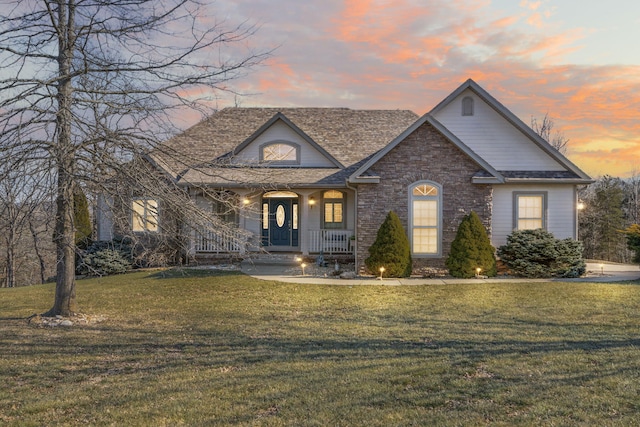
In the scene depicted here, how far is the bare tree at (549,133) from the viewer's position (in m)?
36.6

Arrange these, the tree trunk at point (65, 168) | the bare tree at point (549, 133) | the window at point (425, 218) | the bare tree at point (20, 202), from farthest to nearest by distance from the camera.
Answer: the bare tree at point (549, 133) < the window at point (425, 218) < the tree trunk at point (65, 168) < the bare tree at point (20, 202)

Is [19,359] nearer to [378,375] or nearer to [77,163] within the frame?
[77,163]

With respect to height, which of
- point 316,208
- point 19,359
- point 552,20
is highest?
point 552,20

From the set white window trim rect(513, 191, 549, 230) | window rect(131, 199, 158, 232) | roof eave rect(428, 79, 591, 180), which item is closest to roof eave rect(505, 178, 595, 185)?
roof eave rect(428, 79, 591, 180)

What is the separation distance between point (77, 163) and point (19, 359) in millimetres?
3533

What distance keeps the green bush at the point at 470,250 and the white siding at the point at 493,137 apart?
10.8 ft

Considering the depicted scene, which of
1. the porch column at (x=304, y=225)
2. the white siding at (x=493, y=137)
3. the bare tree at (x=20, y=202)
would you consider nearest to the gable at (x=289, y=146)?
the porch column at (x=304, y=225)

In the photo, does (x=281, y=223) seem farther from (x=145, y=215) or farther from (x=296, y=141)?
(x=145, y=215)

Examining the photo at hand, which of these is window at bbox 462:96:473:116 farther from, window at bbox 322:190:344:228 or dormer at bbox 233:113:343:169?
window at bbox 322:190:344:228

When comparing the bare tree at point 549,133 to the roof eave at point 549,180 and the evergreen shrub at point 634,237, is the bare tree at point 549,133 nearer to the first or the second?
the roof eave at point 549,180

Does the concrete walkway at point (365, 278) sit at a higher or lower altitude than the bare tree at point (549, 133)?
lower

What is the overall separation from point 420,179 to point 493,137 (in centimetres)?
387

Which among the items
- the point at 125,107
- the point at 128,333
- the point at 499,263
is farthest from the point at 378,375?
the point at 499,263

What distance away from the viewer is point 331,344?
319 inches
